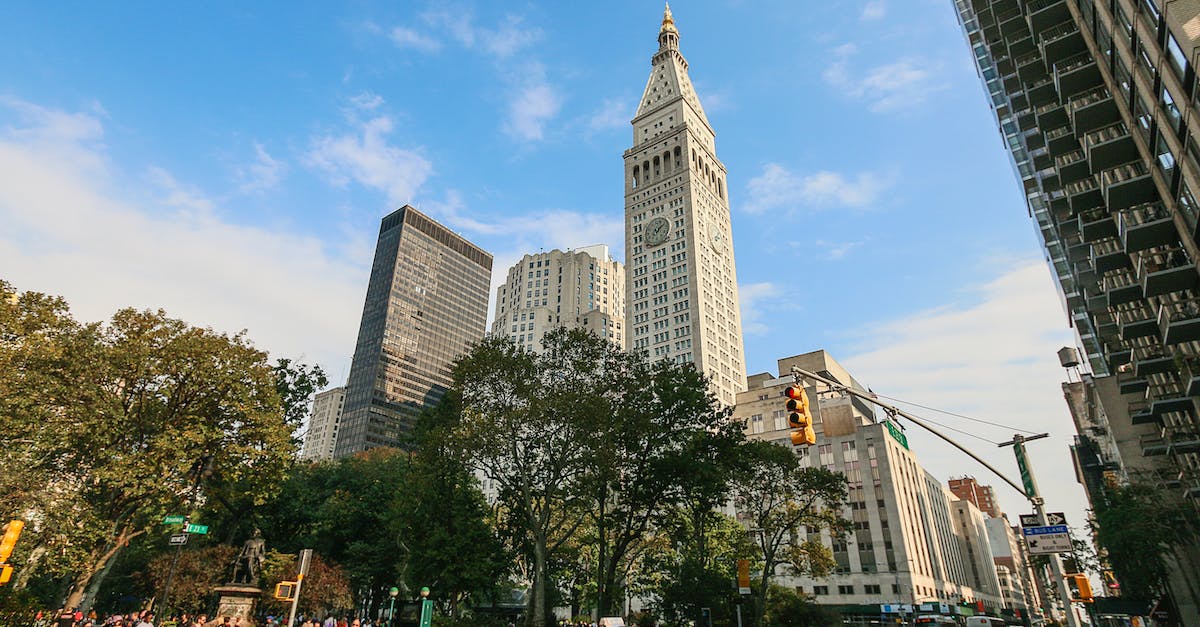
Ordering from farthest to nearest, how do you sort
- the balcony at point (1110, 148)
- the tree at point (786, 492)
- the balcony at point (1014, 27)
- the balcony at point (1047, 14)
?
the balcony at point (1014, 27) < the tree at point (786, 492) < the balcony at point (1047, 14) < the balcony at point (1110, 148)

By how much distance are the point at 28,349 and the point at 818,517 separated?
47901mm

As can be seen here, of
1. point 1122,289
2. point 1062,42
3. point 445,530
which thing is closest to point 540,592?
point 445,530

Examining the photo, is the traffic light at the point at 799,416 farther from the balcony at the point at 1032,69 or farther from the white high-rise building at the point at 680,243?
the white high-rise building at the point at 680,243

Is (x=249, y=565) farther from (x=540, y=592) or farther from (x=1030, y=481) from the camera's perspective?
(x=1030, y=481)

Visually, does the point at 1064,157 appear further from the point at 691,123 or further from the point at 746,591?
the point at 691,123

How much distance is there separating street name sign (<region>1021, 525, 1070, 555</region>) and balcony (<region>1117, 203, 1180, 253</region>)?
2206cm

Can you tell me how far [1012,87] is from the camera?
51.7 metres

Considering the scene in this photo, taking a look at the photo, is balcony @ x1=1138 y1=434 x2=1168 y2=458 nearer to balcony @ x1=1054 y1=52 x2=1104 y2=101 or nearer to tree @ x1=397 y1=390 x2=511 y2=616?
balcony @ x1=1054 y1=52 x2=1104 y2=101

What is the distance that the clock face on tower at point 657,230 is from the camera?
384 feet

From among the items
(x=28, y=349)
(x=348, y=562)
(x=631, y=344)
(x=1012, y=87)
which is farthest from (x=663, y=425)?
Answer: (x=631, y=344)

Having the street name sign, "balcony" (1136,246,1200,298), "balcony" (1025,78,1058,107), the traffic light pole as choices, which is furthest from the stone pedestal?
"balcony" (1025,78,1058,107)

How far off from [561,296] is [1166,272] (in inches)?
4889

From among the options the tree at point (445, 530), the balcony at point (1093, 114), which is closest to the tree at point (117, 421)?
the tree at point (445, 530)

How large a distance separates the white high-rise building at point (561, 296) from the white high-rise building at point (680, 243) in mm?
26106
